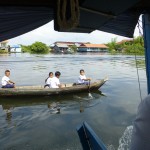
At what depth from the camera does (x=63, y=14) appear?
2.87m

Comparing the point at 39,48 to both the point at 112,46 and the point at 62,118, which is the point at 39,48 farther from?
the point at 62,118

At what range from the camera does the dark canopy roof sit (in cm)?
291

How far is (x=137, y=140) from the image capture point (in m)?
1.27

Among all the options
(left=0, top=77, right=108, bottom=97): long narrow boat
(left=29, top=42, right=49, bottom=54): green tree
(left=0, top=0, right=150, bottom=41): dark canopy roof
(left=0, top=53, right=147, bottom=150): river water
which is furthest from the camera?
(left=29, top=42, right=49, bottom=54): green tree

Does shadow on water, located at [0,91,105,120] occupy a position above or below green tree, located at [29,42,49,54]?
below

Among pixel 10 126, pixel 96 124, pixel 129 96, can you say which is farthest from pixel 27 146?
pixel 129 96

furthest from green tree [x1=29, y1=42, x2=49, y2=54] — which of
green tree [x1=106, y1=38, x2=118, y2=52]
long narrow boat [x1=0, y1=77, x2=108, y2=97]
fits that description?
long narrow boat [x1=0, y1=77, x2=108, y2=97]

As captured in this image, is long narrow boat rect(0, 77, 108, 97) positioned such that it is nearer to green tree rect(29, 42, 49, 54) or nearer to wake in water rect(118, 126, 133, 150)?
wake in water rect(118, 126, 133, 150)

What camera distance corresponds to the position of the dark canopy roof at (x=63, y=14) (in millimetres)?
2914

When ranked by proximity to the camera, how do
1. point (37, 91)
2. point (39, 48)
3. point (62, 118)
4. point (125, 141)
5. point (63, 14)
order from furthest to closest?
point (39, 48) → point (37, 91) → point (62, 118) → point (125, 141) → point (63, 14)

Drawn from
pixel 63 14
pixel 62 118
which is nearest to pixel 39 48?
pixel 62 118

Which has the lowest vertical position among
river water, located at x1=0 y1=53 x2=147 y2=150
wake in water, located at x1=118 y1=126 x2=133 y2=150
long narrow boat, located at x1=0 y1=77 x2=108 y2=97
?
wake in water, located at x1=118 y1=126 x2=133 y2=150

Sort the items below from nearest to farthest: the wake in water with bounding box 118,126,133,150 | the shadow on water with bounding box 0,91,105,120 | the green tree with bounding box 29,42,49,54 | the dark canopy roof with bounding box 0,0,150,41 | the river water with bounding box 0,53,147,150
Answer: the dark canopy roof with bounding box 0,0,150,41 → the wake in water with bounding box 118,126,133,150 → the river water with bounding box 0,53,147,150 → the shadow on water with bounding box 0,91,105,120 → the green tree with bounding box 29,42,49,54

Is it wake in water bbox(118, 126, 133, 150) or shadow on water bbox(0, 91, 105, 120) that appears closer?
wake in water bbox(118, 126, 133, 150)
